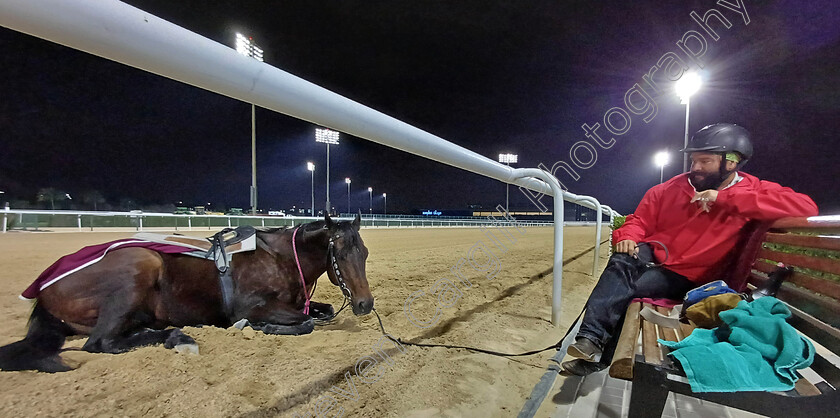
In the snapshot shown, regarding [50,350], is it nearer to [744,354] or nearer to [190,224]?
[744,354]

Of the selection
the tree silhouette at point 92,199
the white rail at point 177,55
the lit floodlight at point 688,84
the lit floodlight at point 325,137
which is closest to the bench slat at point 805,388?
the white rail at point 177,55

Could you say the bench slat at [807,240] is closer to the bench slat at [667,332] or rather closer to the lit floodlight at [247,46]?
the bench slat at [667,332]

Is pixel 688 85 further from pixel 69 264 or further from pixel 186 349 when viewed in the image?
pixel 69 264

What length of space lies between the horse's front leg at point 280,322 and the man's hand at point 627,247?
219cm

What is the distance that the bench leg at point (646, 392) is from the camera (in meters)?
1.16

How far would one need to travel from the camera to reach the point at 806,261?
1.32 meters

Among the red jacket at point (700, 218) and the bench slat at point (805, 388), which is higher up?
the red jacket at point (700, 218)

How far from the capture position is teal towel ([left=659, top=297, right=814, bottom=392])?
103cm

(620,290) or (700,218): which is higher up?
(700,218)

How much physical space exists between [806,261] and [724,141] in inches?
33.5

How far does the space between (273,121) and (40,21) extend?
37.7 metres

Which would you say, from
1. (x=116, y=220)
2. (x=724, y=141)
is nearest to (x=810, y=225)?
(x=724, y=141)

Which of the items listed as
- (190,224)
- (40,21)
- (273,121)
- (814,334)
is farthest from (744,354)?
(273,121)

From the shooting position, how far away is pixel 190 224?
1171 centimetres
